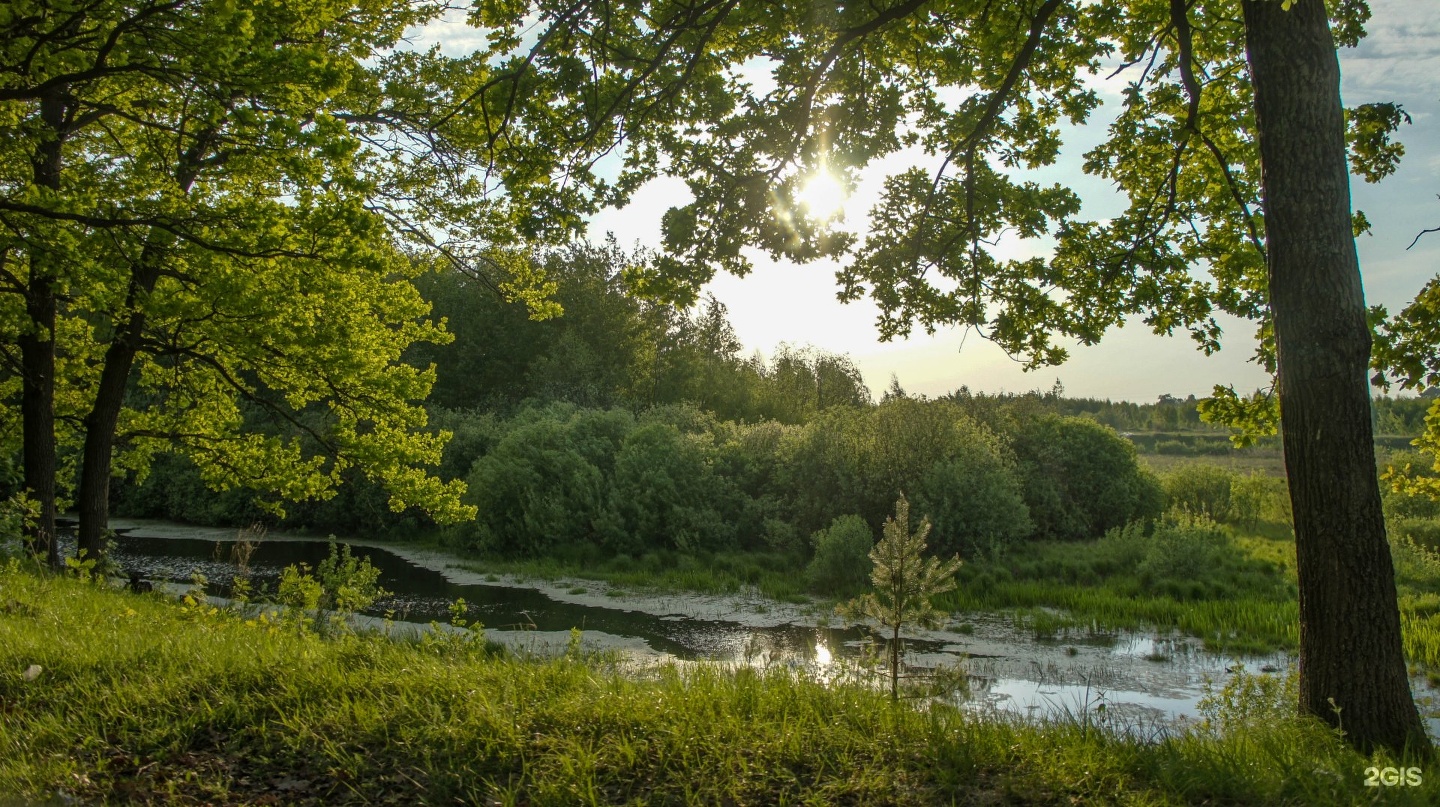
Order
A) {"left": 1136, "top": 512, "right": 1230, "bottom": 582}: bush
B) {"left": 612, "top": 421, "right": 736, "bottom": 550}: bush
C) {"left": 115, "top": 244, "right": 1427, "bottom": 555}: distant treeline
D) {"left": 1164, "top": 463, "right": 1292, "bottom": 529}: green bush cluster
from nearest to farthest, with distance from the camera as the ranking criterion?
{"left": 1136, "top": 512, "right": 1230, "bottom": 582}: bush, {"left": 115, "top": 244, "right": 1427, "bottom": 555}: distant treeline, {"left": 612, "top": 421, "right": 736, "bottom": 550}: bush, {"left": 1164, "top": 463, "right": 1292, "bottom": 529}: green bush cluster

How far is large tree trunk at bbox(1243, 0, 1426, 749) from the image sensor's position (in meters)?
4.89

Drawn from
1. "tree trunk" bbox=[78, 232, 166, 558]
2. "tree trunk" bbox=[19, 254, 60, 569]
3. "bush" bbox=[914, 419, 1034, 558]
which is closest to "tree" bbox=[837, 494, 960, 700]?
"tree trunk" bbox=[19, 254, 60, 569]

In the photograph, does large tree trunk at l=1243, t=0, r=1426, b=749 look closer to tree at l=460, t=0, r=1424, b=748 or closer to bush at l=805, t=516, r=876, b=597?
tree at l=460, t=0, r=1424, b=748

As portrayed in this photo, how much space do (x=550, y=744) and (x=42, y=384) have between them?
34.8 ft

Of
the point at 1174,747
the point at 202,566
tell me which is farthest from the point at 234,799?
the point at 202,566

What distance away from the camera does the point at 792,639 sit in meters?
13.7

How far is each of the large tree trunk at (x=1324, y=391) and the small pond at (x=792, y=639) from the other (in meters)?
1.37

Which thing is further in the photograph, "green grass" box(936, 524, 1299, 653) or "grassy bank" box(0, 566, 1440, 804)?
"green grass" box(936, 524, 1299, 653)

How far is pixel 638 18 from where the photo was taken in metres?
7.45

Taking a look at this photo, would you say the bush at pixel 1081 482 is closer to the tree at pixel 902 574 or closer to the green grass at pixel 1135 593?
the green grass at pixel 1135 593

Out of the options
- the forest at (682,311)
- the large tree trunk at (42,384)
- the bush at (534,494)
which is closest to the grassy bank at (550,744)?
the forest at (682,311)

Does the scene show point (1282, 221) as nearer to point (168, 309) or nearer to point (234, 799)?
point (234, 799)

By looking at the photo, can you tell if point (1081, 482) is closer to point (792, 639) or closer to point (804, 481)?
point (804, 481)

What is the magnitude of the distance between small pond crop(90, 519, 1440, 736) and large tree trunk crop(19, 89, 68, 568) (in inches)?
171
